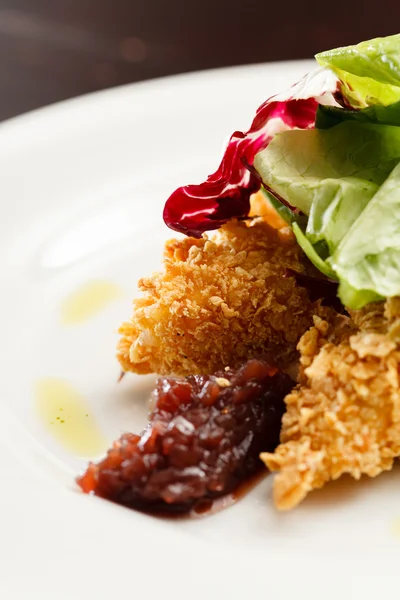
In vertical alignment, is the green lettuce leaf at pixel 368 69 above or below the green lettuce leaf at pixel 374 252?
above

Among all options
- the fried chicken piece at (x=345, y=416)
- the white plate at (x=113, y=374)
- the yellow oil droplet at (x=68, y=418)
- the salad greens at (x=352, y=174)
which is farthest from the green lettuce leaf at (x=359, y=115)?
the yellow oil droplet at (x=68, y=418)

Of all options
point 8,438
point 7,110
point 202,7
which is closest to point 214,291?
point 8,438

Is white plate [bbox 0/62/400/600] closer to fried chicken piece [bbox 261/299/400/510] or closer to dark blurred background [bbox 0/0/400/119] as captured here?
fried chicken piece [bbox 261/299/400/510]

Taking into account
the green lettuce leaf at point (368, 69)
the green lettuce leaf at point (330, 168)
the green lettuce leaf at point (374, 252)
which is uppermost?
the green lettuce leaf at point (368, 69)

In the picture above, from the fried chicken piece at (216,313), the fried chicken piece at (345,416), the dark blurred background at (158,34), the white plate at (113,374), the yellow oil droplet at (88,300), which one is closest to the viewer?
the white plate at (113,374)

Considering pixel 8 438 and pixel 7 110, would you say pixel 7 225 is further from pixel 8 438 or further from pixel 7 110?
pixel 7 110

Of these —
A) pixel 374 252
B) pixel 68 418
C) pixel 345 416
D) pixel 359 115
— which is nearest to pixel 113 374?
pixel 68 418

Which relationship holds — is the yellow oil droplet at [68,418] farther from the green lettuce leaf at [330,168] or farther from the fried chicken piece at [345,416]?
the green lettuce leaf at [330,168]
